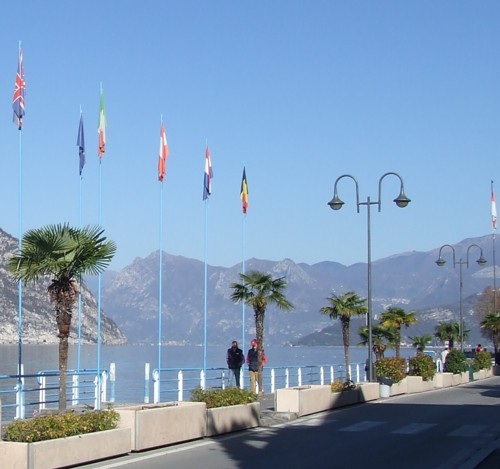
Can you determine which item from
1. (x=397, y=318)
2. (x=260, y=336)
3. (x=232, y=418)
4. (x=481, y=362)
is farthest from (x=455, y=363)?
(x=232, y=418)

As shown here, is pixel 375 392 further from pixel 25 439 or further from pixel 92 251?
pixel 25 439

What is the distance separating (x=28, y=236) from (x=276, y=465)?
8647 millimetres

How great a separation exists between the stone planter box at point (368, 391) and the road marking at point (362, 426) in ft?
20.9

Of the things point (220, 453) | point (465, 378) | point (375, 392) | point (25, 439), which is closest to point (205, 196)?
point (375, 392)

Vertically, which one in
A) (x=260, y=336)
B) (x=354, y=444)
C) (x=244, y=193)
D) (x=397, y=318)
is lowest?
(x=354, y=444)

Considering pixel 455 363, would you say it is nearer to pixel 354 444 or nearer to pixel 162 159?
pixel 162 159

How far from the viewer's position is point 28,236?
21.3 meters

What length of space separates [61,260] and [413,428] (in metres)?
8.16

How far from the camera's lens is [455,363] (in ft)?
147

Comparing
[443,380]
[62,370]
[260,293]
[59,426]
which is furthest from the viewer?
[443,380]

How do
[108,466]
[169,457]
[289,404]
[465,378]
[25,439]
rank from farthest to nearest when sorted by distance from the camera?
1. [465,378]
2. [289,404]
3. [169,457]
4. [108,466]
5. [25,439]

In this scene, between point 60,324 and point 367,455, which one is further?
point 60,324

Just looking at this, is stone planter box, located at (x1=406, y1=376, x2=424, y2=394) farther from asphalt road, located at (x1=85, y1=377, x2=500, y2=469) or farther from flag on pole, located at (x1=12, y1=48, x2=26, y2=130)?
flag on pole, located at (x1=12, y1=48, x2=26, y2=130)

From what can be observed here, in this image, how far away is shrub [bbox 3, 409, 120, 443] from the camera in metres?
14.1
